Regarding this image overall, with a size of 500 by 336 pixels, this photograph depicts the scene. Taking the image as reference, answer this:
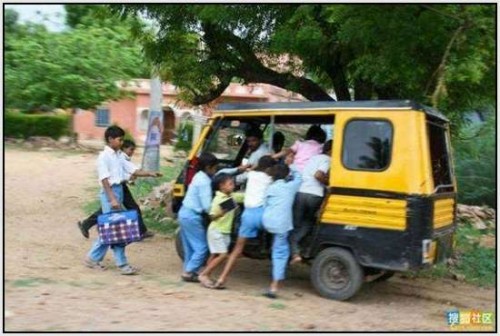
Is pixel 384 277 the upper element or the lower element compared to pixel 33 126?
lower

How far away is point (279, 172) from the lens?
613 centimetres

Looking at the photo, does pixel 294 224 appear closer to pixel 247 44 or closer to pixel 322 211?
pixel 322 211

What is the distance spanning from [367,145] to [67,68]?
17.5m

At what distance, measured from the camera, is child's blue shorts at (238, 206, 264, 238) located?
6.18 meters

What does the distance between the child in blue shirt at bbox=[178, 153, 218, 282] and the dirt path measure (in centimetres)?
27

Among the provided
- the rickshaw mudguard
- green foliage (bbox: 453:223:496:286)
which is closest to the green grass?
green foliage (bbox: 453:223:496:286)

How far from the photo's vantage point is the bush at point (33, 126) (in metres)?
24.7

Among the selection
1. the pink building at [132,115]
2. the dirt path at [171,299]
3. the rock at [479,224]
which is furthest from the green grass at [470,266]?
the pink building at [132,115]

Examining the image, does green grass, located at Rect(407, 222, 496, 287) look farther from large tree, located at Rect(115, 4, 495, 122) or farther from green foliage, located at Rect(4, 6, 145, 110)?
green foliage, located at Rect(4, 6, 145, 110)

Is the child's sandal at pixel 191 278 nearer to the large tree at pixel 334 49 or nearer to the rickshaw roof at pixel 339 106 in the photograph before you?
the rickshaw roof at pixel 339 106

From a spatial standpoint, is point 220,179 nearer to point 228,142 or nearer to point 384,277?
point 228,142

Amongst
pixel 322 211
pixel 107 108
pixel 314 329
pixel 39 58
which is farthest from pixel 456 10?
pixel 107 108

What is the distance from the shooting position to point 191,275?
6578mm

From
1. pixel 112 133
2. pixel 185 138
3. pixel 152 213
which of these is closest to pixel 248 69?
pixel 112 133
